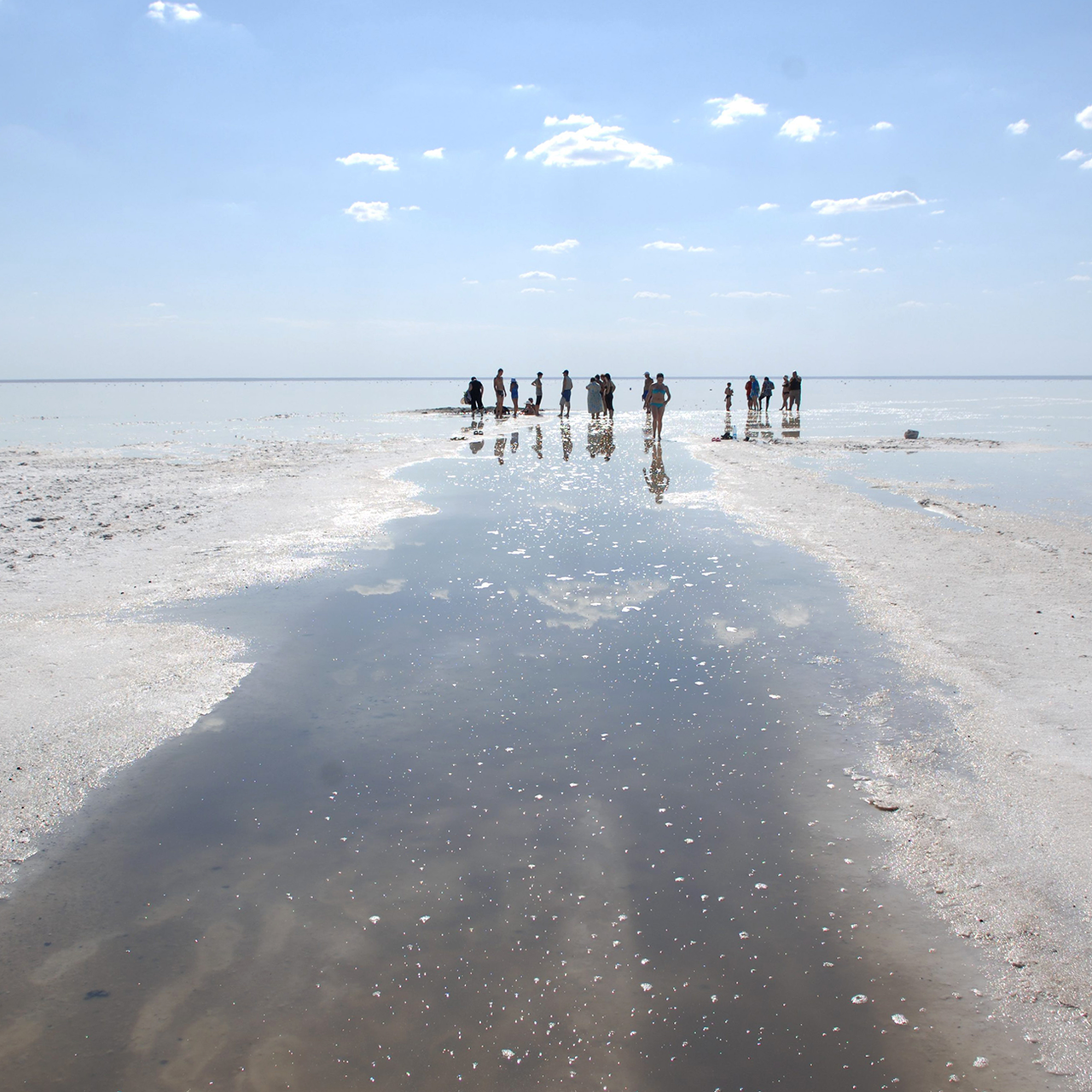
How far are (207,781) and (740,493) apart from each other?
43.7 feet

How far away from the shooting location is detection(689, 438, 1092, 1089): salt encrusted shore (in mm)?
3531

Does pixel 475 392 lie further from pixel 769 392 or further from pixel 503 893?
pixel 503 893

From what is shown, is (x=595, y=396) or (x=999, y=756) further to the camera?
(x=595, y=396)

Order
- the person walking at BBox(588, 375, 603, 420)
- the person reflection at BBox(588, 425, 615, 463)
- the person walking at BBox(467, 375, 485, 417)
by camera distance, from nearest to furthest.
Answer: the person reflection at BBox(588, 425, 615, 463) < the person walking at BBox(588, 375, 603, 420) < the person walking at BBox(467, 375, 485, 417)

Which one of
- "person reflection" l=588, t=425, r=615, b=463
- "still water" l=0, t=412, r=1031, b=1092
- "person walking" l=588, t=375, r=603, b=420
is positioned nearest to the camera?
"still water" l=0, t=412, r=1031, b=1092

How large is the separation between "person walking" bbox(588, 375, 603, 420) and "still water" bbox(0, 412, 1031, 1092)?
34.2 meters

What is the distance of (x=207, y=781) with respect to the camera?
5.12 m

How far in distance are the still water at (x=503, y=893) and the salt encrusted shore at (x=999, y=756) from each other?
0.20m

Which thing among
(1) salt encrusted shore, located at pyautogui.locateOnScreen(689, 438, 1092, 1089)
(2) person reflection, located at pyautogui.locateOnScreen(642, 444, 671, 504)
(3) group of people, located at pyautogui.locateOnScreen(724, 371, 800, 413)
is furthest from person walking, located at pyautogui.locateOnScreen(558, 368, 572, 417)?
(1) salt encrusted shore, located at pyautogui.locateOnScreen(689, 438, 1092, 1089)

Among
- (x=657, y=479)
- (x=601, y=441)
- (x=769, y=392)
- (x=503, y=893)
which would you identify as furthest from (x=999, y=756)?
(x=769, y=392)

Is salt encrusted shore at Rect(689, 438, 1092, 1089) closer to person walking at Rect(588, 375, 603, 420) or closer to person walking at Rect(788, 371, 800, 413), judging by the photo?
person walking at Rect(588, 375, 603, 420)

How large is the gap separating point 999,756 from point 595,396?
37375mm

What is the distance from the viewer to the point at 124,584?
9672 mm

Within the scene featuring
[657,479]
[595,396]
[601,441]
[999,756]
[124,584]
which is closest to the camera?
[999,756]
